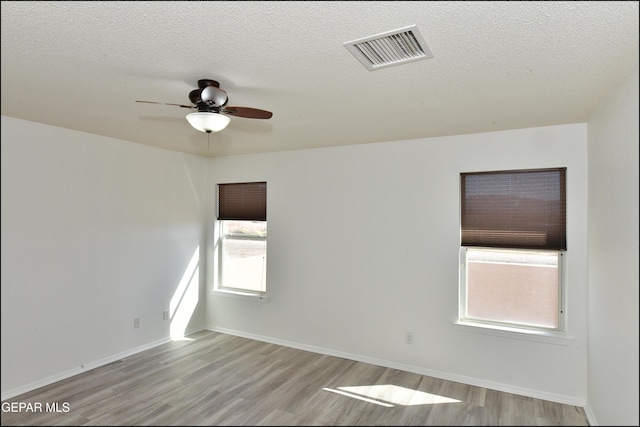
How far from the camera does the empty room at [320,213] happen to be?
1.32 m

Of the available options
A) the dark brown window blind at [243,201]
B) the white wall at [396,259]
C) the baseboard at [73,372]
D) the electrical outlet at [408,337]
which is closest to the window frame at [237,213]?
the dark brown window blind at [243,201]

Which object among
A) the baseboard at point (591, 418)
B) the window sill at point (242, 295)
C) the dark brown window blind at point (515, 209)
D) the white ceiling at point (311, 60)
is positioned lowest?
the window sill at point (242, 295)

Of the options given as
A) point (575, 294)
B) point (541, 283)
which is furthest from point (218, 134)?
point (575, 294)

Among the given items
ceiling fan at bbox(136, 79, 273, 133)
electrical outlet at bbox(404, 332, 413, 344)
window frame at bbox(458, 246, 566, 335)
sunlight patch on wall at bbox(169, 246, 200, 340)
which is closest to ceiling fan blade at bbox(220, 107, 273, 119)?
ceiling fan at bbox(136, 79, 273, 133)

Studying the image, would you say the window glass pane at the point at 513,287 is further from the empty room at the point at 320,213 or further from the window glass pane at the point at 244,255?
the window glass pane at the point at 244,255

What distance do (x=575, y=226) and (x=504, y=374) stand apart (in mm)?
1447

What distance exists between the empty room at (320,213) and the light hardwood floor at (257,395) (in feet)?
0.09

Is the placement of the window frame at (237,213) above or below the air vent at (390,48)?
below

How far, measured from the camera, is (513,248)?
3.14 meters

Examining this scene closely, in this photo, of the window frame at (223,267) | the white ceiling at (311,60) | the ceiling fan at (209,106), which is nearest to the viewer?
the white ceiling at (311,60)

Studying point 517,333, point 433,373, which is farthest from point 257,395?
point 517,333

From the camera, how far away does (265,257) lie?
449 centimetres

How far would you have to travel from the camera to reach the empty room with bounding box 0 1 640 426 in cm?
132

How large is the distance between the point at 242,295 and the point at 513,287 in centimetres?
316
